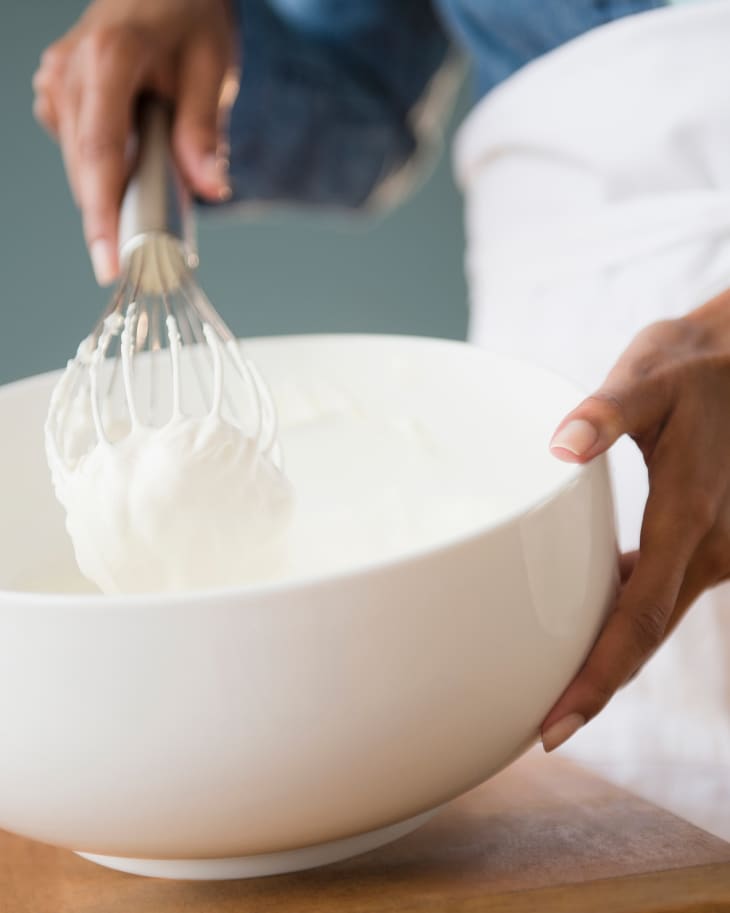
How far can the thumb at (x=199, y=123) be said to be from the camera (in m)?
0.72

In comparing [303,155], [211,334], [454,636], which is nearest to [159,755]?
[454,636]

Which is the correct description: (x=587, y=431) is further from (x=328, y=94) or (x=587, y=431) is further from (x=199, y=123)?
(x=328, y=94)

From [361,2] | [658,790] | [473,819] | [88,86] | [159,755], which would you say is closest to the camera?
[159,755]

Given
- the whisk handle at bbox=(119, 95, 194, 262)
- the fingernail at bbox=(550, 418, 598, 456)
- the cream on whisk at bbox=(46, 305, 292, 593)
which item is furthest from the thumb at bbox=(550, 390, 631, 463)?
the whisk handle at bbox=(119, 95, 194, 262)

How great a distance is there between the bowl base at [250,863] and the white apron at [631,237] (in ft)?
0.59

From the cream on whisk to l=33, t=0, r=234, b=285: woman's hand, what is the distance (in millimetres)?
246

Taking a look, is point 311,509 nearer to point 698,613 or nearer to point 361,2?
point 698,613

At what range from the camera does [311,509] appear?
598mm

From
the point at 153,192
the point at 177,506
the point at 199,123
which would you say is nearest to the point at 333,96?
the point at 199,123

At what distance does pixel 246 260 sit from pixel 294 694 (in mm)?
1697

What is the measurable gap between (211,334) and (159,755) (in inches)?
7.6

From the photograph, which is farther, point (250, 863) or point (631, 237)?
point (631, 237)

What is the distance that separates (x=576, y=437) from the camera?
1.28ft

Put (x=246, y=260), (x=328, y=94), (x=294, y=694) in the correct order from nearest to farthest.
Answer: (x=294, y=694)
(x=328, y=94)
(x=246, y=260)
